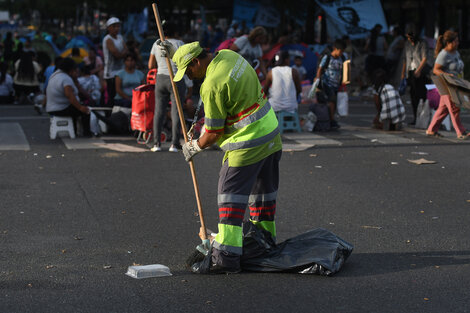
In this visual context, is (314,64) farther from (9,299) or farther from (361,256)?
(9,299)

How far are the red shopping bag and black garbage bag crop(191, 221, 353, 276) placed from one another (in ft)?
23.6

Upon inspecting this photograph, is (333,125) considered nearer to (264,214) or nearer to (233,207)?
(264,214)

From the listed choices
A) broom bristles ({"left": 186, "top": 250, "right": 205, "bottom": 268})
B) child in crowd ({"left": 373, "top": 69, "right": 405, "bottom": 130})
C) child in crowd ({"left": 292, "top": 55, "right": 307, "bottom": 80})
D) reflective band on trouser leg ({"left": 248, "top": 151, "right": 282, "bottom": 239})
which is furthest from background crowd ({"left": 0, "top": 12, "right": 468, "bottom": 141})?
broom bristles ({"left": 186, "top": 250, "right": 205, "bottom": 268})

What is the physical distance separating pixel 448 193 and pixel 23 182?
494cm

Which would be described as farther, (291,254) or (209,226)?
(209,226)

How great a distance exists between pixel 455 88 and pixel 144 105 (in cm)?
507

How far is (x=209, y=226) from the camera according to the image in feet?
25.6

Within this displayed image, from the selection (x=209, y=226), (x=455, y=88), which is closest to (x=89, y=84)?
(x=455, y=88)

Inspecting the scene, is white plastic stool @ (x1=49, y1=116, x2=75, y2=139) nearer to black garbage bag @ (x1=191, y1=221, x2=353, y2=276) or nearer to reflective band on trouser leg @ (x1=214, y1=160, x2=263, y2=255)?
black garbage bag @ (x1=191, y1=221, x2=353, y2=276)

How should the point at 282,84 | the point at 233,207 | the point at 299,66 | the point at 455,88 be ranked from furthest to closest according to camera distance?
the point at 299,66
the point at 282,84
the point at 455,88
the point at 233,207

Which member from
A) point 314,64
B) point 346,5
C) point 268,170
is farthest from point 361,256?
point 346,5

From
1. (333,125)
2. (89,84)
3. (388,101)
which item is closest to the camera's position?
(388,101)

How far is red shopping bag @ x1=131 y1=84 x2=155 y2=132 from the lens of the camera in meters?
13.2

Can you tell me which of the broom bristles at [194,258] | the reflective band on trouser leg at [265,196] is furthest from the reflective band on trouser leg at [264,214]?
the broom bristles at [194,258]
